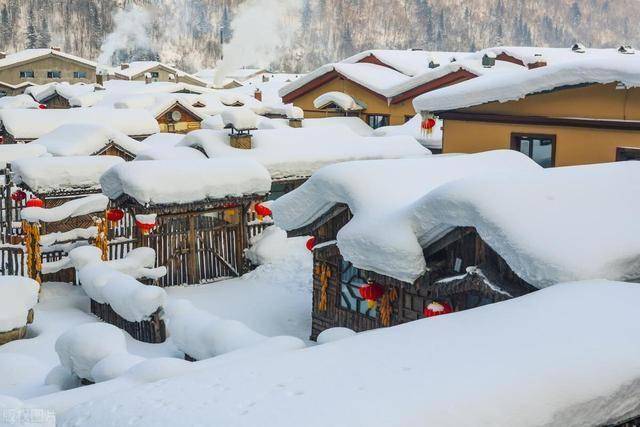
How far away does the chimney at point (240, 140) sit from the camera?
19859 millimetres

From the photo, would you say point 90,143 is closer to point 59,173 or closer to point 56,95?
point 59,173

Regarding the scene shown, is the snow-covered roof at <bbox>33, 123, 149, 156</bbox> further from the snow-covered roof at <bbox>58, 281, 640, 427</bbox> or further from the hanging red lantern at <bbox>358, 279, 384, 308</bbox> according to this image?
the snow-covered roof at <bbox>58, 281, 640, 427</bbox>

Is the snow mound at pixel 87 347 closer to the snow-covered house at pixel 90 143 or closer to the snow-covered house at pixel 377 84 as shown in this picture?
the snow-covered house at pixel 90 143

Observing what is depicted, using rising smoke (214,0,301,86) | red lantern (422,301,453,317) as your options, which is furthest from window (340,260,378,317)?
rising smoke (214,0,301,86)

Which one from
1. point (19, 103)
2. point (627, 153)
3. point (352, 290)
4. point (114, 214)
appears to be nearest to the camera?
point (352, 290)

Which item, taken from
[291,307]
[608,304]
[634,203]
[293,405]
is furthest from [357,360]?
[291,307]

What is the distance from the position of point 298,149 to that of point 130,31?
93.1 metres

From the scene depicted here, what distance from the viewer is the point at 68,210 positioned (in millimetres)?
15164

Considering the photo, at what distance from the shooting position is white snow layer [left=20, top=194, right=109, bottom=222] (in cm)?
1445

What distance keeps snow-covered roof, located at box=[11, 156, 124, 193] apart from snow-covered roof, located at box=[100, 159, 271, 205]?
1.71 metres

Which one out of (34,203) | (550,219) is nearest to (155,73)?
(34,203)

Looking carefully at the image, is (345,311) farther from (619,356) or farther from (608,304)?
(619,356)

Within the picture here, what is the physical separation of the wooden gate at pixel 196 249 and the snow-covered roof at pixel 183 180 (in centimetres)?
80

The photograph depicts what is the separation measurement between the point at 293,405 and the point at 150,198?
10.6 metres
